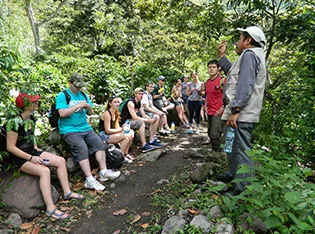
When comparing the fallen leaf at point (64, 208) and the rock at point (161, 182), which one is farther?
the rock at point (161, 182)

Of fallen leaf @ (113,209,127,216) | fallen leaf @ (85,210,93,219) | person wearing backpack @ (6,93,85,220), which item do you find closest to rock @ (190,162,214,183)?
fallen leaf @ (113,209,127,216)

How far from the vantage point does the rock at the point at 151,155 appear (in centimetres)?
508

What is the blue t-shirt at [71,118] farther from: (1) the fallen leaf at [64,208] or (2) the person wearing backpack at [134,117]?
(2) the person wearing backpack at [134,117]

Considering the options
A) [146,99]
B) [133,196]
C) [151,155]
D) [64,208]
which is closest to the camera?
[64,208]

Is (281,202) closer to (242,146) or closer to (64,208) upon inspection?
(242,146)

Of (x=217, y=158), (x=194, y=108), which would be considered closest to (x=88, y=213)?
(x=217, y=158)

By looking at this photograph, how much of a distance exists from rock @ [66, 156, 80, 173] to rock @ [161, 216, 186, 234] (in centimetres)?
215

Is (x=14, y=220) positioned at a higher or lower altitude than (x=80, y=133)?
lower

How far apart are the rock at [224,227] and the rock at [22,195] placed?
7.96ft

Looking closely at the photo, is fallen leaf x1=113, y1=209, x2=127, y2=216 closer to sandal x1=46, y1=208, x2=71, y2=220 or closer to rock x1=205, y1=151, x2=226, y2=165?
sandal x1=46, y1=208, x2=71, y2=220

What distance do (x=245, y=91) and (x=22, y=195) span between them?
3181mm

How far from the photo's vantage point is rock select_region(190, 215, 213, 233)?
8.02 feet

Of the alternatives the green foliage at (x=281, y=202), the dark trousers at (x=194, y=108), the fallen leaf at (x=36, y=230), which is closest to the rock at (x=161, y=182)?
the green foliage at (x=281, y=202)

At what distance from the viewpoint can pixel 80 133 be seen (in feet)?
13.5
